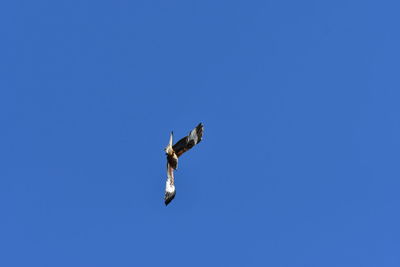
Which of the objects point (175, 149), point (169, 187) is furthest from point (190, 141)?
point (169, 187)

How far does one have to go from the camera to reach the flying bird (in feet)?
169

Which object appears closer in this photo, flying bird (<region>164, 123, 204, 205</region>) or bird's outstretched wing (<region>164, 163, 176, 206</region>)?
bird's outstretched wing (<region>164, 163, 176, 206</region>)

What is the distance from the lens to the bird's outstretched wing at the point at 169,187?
5072 cm

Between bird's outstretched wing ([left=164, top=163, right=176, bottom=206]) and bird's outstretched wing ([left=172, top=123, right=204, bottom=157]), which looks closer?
bird's outstretched wing ([left=164, top=163, right=176, bottom=206])

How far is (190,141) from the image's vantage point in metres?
51.7

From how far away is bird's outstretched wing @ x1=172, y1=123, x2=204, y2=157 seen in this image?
5151 cm

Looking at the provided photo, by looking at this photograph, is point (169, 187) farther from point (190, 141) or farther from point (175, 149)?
point (190, 141)

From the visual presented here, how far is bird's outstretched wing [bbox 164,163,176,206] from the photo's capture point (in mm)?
50725

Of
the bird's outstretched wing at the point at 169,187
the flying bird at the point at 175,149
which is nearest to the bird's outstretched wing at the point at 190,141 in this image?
the flying bird at the point at 175,149

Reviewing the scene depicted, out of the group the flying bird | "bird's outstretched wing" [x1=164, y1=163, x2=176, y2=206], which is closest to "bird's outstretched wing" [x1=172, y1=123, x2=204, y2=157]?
the flying bird

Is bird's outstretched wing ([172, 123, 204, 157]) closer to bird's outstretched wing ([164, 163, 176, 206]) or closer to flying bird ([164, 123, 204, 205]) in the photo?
flying bird ([164, 123, 204, 205])

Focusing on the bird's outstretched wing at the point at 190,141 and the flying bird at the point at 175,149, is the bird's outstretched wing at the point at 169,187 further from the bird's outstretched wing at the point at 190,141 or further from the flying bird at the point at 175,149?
the bird's outstretched wing at the point at 190,141

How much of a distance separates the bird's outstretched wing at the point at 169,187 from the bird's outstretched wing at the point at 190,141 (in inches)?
57.0

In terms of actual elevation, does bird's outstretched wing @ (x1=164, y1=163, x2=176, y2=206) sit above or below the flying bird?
below
